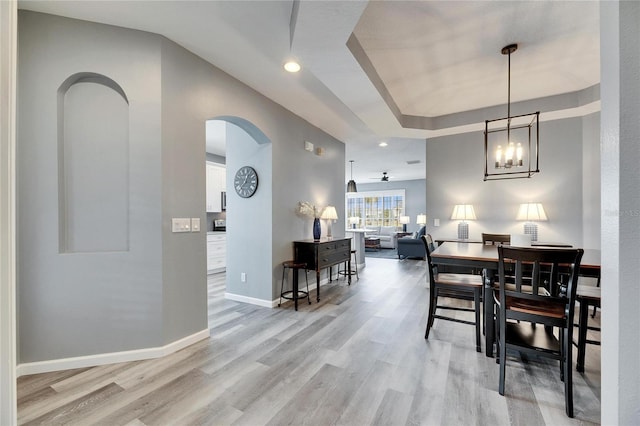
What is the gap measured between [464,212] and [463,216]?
72mm

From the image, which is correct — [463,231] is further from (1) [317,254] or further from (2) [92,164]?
(2) [92,164]

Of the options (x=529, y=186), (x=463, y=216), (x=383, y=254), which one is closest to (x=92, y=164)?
(x=463, y=216)

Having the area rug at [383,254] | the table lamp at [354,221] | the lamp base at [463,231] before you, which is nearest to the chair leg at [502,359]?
the lamp base at [463,231]

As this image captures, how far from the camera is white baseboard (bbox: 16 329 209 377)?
2.06 meters

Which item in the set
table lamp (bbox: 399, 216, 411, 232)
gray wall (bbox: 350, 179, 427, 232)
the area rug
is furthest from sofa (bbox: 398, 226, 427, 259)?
gray wall (bbox: 350, 179, 427, 232)

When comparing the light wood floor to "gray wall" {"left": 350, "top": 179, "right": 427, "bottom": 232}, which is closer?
the light wood floor

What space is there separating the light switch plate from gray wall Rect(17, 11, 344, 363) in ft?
0.14

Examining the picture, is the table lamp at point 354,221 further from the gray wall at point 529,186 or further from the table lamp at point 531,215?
the table lamp at point 531,215

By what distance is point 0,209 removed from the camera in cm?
101

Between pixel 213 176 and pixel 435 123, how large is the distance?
15.6ft

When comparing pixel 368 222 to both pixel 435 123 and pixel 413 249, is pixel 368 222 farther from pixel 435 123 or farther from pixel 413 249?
pixel 435 123

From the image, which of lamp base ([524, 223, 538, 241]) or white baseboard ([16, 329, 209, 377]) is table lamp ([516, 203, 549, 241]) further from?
white baseboard ([16, 329, 209, 377])

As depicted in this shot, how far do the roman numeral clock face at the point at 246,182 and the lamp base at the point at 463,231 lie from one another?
3.42 meters

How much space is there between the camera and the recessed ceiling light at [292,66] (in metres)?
2.65
